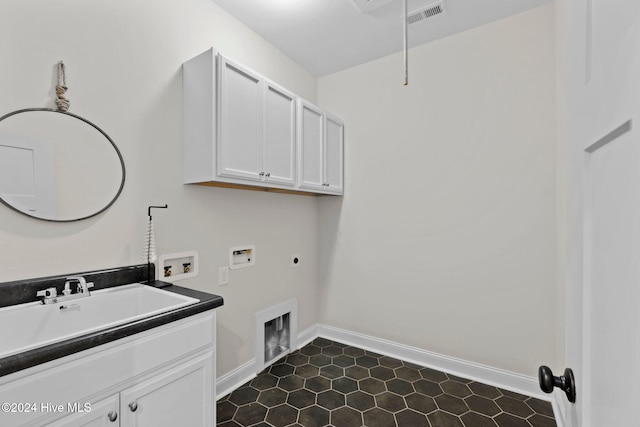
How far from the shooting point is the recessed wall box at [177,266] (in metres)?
1.82

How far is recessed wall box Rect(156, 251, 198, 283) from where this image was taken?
182cm

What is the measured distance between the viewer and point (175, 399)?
4.25 feet

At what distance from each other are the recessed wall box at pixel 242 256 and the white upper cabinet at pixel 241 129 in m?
0.54

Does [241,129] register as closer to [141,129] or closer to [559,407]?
[141,129]

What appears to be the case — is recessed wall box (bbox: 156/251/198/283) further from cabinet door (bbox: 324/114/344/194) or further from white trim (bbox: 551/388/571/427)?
white trim (bbox: 551/388/571/427)

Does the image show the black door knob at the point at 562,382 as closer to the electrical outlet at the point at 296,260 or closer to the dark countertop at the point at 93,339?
Answer: the dark countertop at the point at 93,339

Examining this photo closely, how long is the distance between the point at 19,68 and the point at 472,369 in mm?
3256

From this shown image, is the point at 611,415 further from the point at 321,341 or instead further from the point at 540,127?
the point at 321,341

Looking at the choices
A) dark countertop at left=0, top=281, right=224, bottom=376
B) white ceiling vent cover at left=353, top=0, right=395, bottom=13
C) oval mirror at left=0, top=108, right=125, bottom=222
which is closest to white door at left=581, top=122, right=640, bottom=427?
dark countertop at left=0, top=281, right=224, bottom=376

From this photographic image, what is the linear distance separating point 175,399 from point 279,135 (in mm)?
1735

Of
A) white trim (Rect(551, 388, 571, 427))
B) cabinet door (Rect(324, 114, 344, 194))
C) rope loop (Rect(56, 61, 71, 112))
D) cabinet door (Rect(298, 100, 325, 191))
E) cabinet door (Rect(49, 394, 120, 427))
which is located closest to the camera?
cabinet door (Rect(49, 394, 120, 427))

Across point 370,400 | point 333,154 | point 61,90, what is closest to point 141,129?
point 61,90

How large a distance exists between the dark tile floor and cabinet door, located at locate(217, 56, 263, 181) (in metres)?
1.50

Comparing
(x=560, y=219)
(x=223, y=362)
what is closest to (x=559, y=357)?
(x=560, y=219)
